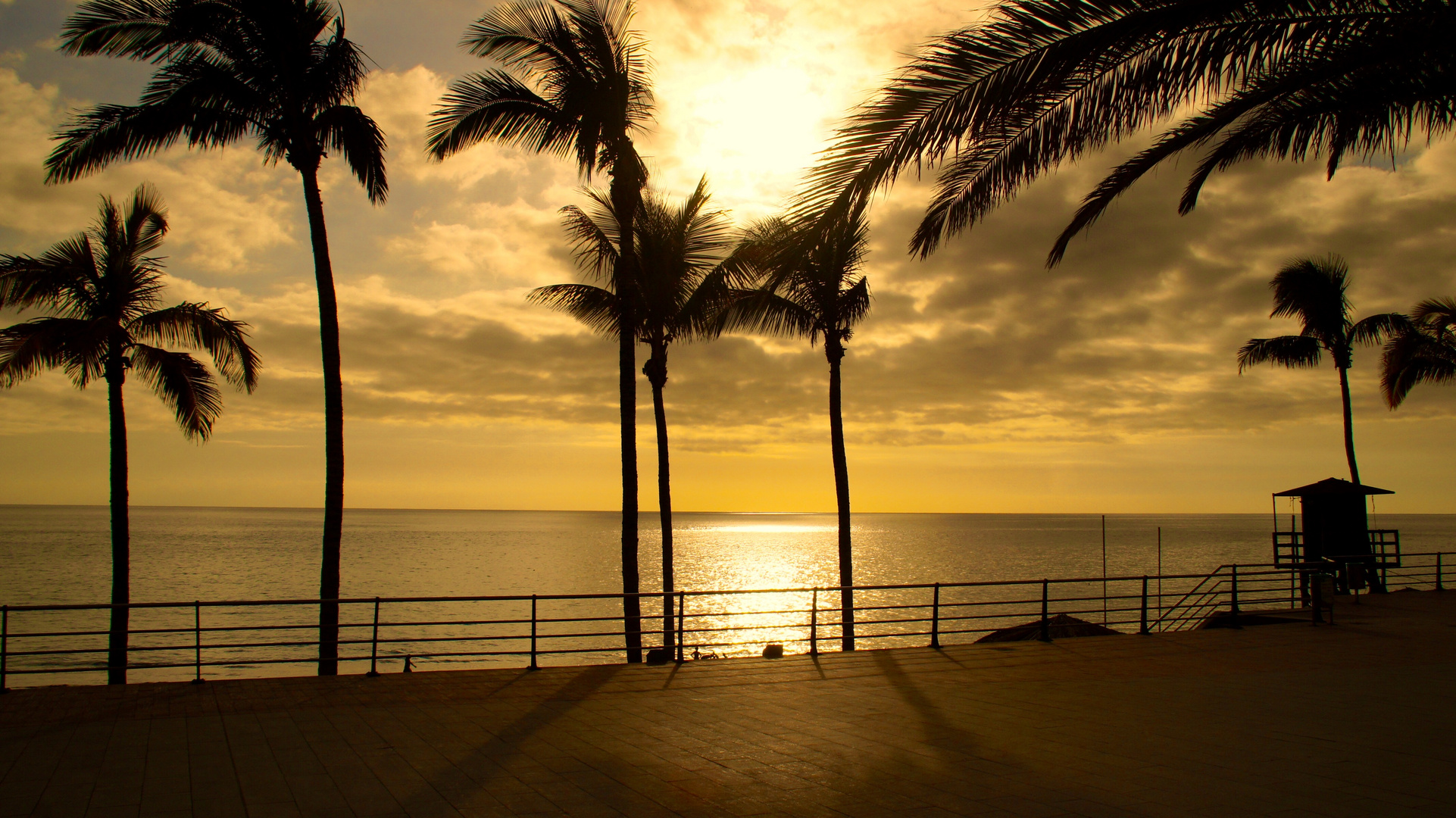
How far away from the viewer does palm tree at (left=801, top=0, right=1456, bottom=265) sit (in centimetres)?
525

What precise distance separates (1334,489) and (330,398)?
27.6 meters

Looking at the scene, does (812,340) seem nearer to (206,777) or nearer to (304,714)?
(304,714)

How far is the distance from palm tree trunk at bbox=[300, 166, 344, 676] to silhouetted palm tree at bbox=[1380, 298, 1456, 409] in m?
27.9

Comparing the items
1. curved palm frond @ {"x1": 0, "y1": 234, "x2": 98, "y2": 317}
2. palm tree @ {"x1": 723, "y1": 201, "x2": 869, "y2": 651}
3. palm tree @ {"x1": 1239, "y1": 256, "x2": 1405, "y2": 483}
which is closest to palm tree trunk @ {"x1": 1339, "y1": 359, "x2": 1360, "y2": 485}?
palm tree @ {"x1": 1239, "y1": 256, "x2": 1405, "y2": 483}

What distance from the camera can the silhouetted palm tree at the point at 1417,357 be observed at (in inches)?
1019

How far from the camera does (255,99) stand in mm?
14062

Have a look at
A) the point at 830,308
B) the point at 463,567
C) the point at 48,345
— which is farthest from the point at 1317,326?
the point at 463,567

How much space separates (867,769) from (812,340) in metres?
14.7

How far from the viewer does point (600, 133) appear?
16.5 meters

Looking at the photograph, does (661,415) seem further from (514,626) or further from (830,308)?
(514,626)

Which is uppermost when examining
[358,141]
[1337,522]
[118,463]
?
[358,141]

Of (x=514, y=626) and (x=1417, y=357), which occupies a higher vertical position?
(x=1417, y=357)

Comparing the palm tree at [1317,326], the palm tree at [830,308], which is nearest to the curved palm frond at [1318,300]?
the palm tree at [1317,326]

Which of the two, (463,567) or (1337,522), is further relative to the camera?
(463,567)
